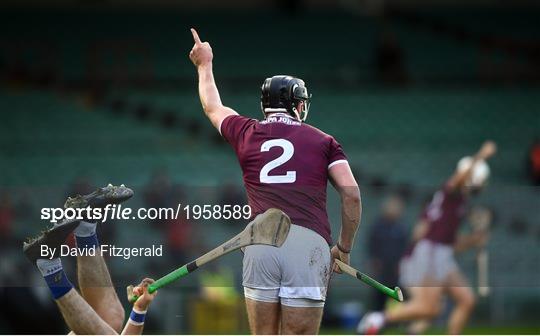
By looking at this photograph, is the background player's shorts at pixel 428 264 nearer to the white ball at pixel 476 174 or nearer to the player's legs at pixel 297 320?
the white ball at pixel 476 174

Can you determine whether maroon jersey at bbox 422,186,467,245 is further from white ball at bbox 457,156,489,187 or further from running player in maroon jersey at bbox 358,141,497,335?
white ball at bbox 457,156,489,187

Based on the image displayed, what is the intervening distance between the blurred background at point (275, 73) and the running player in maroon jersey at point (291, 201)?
7.79m

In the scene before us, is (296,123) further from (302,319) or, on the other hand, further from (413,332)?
(413,332)

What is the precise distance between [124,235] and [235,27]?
14.0 metres

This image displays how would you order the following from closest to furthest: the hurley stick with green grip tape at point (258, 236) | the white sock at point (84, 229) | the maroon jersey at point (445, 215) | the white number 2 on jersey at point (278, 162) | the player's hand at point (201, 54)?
the hurley stick with green grip tape at point (258, 236) → the white number 2 on jersey at point (278, 162) → the white sock at point (84, 229) → the player's hand at point (201, 54) → the maroon jersey at point (445, 215)

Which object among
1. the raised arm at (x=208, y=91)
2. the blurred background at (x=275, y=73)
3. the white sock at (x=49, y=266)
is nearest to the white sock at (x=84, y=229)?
the white sock at (x=49, y=266)

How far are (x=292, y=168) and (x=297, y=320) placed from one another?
805 mm

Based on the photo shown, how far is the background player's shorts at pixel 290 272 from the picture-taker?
6.20 meters

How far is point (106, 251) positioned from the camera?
24.6 ft

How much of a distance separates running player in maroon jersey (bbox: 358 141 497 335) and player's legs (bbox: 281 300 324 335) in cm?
482

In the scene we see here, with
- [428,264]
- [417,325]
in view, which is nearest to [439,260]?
[428,264]

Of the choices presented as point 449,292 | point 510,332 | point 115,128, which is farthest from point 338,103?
point 449,292

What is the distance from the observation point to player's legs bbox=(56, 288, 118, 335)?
20.5 feet

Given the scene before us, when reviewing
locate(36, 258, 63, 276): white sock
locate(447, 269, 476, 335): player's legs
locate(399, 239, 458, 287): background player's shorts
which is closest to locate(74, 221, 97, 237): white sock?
locate(36, 258, 63, 276): white sock
